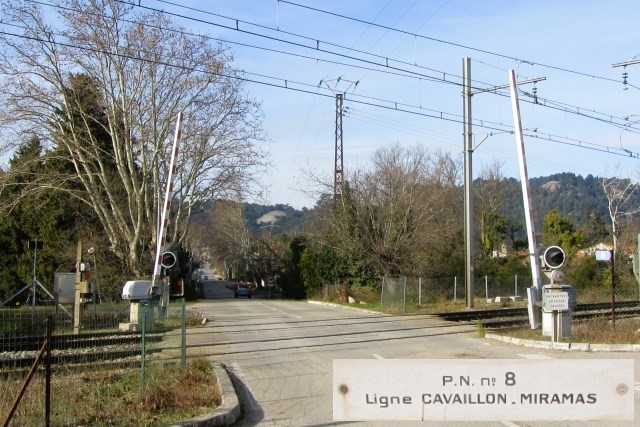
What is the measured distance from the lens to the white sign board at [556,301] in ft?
54.0

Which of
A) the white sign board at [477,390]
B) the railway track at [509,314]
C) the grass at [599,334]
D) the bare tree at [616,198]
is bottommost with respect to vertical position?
the railway track at [509,314]

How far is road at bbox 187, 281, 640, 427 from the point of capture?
9.55 metres

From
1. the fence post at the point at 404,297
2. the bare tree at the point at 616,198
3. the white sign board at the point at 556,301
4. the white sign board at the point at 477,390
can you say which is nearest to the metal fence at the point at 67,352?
the white sign board at the point at 477,390

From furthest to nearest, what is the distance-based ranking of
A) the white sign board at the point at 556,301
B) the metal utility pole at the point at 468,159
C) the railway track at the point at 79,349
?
1. the metal utility pole at the point at 468,159
2. the white sign board at the point at 556,301
3. the railway track at the point at 79,349

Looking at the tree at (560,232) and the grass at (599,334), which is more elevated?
the tree at (560,232)

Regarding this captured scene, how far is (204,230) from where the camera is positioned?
8431cm

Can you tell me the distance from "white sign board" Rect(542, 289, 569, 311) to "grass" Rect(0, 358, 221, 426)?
8.96 meters

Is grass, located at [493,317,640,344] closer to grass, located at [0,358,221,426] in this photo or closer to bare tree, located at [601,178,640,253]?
grass, located at [0,358,221,426]

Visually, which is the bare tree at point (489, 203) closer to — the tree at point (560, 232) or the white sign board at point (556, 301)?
the tree at point (560, 232)

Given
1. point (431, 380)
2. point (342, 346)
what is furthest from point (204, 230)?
point (431, 380)

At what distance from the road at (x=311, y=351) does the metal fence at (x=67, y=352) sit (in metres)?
1.42

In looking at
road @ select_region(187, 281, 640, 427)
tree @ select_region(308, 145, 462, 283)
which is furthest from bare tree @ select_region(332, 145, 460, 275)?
road @ select_region(187, 281, 640, 427)

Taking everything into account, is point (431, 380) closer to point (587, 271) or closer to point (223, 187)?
point (223, 187)

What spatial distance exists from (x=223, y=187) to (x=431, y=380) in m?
32.0
